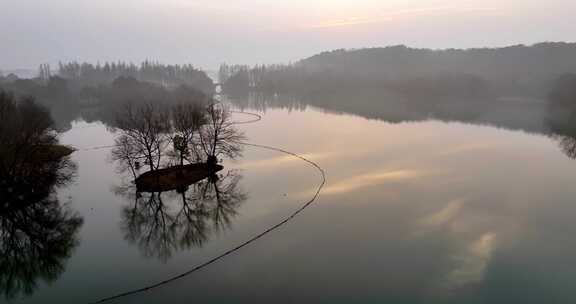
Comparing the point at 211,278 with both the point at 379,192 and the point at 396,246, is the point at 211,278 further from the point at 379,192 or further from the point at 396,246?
the point at 379,192

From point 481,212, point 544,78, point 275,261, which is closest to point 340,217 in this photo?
point 275,261

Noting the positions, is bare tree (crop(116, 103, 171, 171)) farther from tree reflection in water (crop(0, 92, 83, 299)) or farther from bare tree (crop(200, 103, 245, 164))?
tree reflection in water (crop(0, 92, 83, 299))

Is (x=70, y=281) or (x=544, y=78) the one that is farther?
(x=544, y=78)

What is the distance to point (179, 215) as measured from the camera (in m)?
15.4

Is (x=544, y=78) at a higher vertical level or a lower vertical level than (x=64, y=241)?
higher

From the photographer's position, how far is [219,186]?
62.0 ft

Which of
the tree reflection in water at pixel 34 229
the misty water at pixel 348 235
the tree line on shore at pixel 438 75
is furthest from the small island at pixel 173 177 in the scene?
the tree line on shore at pixel 438 75

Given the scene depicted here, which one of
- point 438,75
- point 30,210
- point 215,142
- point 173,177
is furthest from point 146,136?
point 438,75

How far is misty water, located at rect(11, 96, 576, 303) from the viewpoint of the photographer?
1053 centimetres

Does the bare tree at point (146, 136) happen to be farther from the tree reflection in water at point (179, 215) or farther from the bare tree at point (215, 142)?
the bare tree at point (215, 142)

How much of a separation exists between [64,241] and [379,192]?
13.0 meters

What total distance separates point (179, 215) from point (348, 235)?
663 centimetres

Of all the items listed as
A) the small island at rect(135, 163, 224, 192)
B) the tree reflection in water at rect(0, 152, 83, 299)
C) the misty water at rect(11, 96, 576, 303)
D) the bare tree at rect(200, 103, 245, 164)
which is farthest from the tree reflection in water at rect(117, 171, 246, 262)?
the bare tree at rect(200, 103, 245, 164)

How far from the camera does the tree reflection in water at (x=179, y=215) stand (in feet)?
43.4
